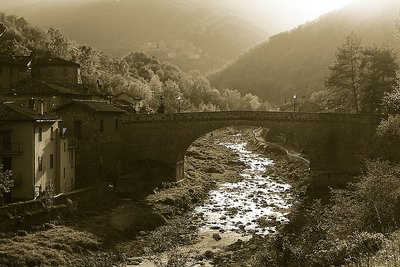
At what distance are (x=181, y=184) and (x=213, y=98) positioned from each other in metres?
97.6

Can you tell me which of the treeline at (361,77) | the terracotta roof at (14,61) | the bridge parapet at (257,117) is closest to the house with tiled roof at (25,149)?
the bridge parapet at (257,117)

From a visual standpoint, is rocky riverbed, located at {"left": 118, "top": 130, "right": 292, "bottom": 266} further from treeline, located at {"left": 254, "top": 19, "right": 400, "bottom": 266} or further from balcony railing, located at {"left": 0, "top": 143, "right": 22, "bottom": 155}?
balcony railing, located at {"left": 0, "top": 143, "right": 22, "bottom": 155}

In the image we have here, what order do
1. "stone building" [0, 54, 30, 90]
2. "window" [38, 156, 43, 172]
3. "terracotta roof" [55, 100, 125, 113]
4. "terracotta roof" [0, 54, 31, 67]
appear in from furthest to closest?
"terracotta roof" [0, 54, 31, 67]
"stone building" [0, 54, 30, 90]
"terracotta roof" [55, 100, 125, 113]
"window" [38, 156, 43, 172]

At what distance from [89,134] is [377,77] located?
34736 mm

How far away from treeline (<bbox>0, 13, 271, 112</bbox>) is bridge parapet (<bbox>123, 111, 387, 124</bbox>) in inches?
919

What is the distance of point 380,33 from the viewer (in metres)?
166

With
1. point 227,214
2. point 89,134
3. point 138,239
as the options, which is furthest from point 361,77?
point 138,239

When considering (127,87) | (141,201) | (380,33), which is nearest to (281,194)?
(141,201)

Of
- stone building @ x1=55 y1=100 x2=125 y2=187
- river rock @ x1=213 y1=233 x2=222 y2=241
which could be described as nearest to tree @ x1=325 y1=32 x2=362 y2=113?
stone building @ x1=55 y1=100 x2=125 y2=187

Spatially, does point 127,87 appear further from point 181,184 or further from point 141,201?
point 141,201

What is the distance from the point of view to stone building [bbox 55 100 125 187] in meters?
55.7

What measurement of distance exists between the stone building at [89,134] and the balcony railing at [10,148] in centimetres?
1244

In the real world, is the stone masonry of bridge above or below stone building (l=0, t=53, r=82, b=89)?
below

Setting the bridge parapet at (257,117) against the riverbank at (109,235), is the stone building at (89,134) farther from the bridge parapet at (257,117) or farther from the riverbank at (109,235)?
the bridge parapet at (257,117)
